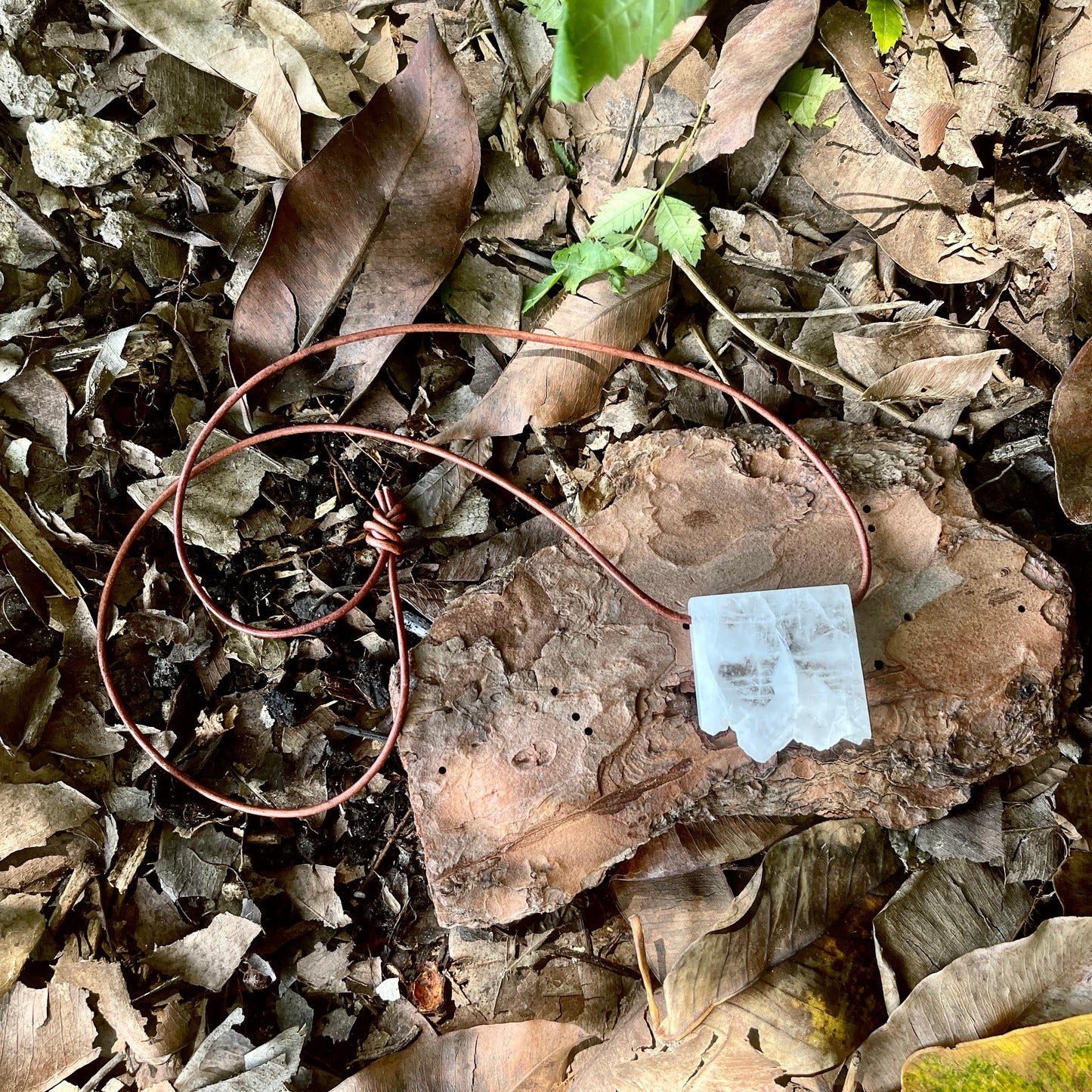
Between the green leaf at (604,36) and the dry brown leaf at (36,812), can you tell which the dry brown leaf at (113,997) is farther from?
the green leaf at (604,36)

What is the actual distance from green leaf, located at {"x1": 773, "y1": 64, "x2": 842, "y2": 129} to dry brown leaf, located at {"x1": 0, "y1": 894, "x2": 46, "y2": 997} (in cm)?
225

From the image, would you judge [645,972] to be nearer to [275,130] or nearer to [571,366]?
[571,366]

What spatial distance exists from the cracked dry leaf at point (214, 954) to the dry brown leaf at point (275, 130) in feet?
5.19

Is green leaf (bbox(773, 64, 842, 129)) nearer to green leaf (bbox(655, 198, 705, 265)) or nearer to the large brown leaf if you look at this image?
green leaf (bbox(655, 198, 705, 265))

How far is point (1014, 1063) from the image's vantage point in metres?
1.46

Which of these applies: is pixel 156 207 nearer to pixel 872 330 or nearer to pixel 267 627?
pixel 267 627

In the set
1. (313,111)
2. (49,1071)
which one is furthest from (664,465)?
(49,1071)

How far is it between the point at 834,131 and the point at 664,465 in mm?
818

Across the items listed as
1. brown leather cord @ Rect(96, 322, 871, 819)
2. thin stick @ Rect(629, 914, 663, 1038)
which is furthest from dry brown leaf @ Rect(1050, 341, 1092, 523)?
thin stick @ Rect(629, 914, 663, 1038)

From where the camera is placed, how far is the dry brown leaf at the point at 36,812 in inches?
67.7

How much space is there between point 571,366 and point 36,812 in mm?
1431

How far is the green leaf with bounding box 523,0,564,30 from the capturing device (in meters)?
1.67

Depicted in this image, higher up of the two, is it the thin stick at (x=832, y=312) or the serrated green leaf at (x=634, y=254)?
the serrated green leaf at (x=634, y=254)

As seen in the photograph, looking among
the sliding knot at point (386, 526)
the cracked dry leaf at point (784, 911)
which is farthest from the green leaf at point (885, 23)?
the cracked dry leaf at point (784, 911)
